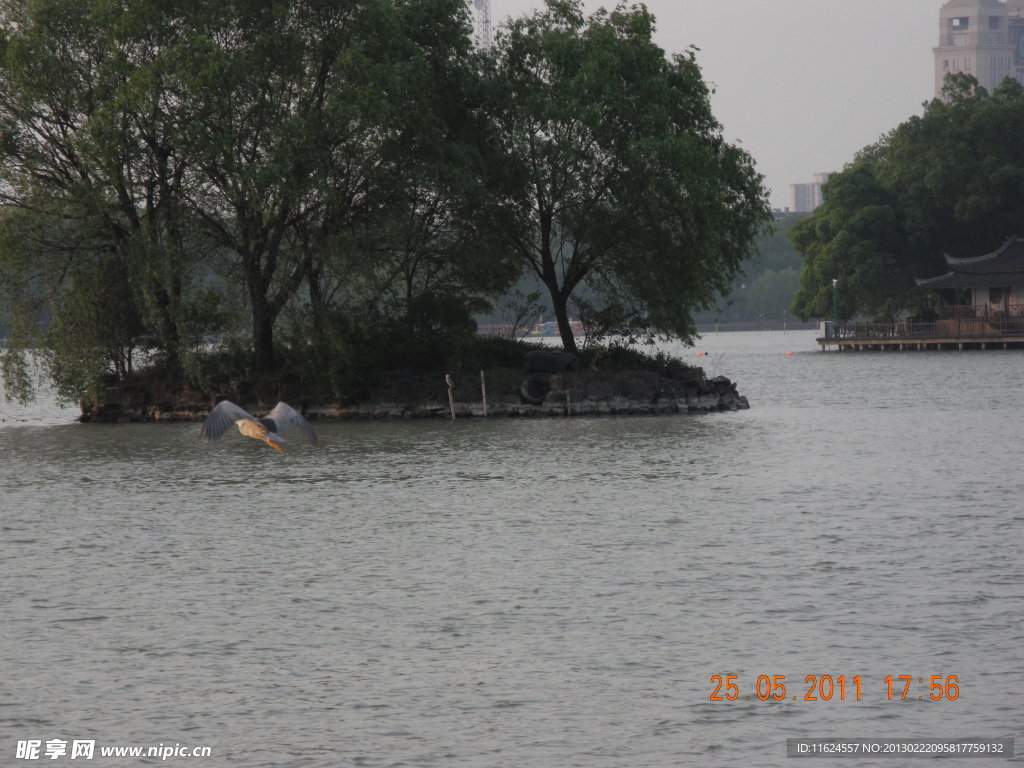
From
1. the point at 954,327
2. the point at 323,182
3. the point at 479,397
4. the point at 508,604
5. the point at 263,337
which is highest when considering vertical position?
the point at 323,182

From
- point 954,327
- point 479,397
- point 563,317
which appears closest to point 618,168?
point 563,317

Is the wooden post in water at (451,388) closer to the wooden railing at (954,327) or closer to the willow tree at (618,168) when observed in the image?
the willow tree at (618,168)

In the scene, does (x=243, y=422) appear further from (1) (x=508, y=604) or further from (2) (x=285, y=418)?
(1) (x=508, y=604)

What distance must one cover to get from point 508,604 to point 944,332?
3294 inches

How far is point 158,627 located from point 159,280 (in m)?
25.9

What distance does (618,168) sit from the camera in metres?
44.1

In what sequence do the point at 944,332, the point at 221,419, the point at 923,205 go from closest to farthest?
the point at 221,419 → the point at 944,332 → the point at 923,205

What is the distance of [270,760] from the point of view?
9.83 meters

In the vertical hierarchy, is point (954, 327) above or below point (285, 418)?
above

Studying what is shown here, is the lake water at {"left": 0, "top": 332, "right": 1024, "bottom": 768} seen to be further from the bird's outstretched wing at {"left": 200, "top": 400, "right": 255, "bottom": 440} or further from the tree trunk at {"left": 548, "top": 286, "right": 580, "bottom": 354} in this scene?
the tree trunk at {"left": 548, "top": 286, "right": 580, "bottom": 354}

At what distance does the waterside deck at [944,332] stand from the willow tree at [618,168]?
50.2 meters

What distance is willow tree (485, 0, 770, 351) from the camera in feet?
140

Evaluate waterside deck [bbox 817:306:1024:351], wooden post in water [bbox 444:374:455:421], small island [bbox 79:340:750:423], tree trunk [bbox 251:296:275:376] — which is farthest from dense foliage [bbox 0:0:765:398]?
waterside deck [bbox 817:306:1024:351]

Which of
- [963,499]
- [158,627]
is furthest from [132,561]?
[963,499]
